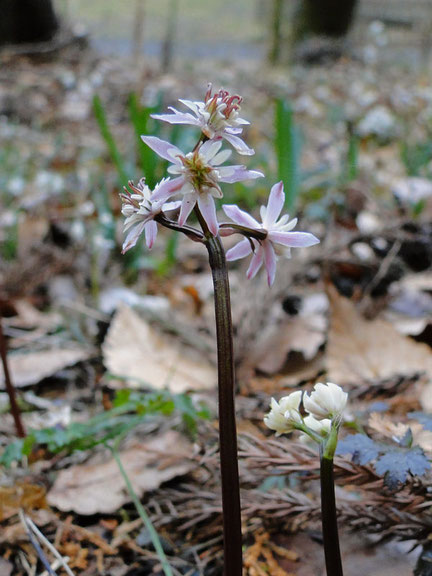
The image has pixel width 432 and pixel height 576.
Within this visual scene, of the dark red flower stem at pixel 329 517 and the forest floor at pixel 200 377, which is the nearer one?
the dark red flower stem at pixel 329 517

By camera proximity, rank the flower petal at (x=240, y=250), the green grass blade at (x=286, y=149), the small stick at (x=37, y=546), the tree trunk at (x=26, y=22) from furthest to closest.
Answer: the tree trunk at (x=26, y=22) < the green grass blade at (x=286, y=149) < the small stick at (x=37, y=546) < the flower petal at (x=240, y=250)

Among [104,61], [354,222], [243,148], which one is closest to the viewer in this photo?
[243,148]

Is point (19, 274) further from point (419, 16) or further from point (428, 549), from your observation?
point (419, 16)

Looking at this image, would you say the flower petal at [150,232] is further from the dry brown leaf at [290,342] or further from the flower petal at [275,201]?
the dry brown leaf at [290,342]

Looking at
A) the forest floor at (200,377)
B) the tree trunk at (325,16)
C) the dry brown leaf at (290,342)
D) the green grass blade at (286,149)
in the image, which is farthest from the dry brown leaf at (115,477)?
the tree trunk at (325,16)

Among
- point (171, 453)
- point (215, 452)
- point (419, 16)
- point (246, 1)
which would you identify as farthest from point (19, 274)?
point (246, 1)

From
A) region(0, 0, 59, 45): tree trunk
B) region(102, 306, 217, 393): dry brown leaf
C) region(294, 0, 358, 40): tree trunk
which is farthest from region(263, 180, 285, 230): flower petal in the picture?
region(294, 0, 358, 40): tree trunk
